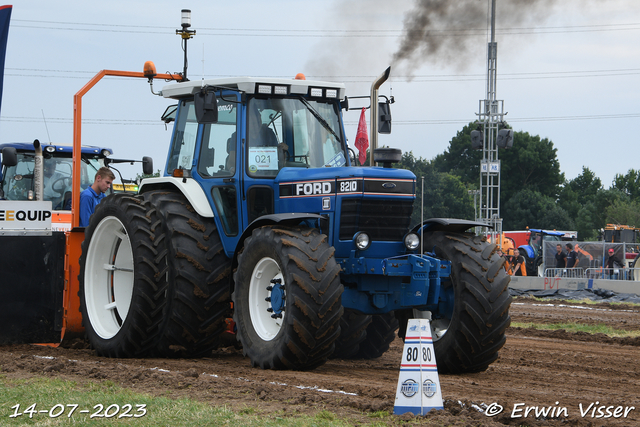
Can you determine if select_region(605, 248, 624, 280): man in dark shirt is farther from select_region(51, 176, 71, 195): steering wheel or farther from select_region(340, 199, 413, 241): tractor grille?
select_region(340, 199, 413, 241): tractor grille

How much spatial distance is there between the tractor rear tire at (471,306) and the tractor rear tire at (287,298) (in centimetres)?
122

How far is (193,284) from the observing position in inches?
332

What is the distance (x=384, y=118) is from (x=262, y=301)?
2514 millimetres

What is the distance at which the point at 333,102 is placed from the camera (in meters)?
9.21

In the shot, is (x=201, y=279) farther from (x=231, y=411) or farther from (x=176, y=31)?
(x=176, y=31)

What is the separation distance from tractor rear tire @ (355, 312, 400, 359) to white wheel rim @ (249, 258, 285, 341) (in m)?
1.79

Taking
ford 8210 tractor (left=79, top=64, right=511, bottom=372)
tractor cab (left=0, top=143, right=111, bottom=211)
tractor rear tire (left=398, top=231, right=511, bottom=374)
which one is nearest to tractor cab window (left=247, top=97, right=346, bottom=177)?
ford 8210 tractor (left=79, top=64, right=511, bottom=372)

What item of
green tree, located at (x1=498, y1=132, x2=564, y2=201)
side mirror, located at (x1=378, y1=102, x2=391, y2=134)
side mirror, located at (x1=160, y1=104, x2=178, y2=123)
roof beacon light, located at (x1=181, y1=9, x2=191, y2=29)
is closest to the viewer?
side mirror, located at (x1=378, y1=102, x2=391, y2=134)

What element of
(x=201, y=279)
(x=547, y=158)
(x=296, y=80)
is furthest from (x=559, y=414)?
(x=547, y=158)

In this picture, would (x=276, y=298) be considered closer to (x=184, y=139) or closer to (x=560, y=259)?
(x=184, y=139)

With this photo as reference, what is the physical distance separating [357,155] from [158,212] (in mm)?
2321

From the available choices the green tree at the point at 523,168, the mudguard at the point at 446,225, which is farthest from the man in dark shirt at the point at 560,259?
the green tree at the point at 523,168

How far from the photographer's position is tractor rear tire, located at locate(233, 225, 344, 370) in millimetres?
7191

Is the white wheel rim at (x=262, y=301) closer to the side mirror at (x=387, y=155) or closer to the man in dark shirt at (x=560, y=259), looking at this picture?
the side mirror at (x=387, y=155)
